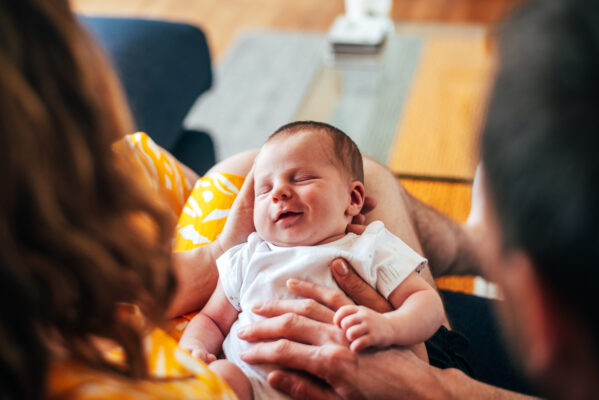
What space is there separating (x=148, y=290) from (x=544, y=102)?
1.31 ft

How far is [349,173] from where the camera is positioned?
1114 millimetres

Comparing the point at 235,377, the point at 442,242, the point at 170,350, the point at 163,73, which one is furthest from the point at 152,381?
the point at 163,73

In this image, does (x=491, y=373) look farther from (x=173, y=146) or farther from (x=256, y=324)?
(x=173, y=146)

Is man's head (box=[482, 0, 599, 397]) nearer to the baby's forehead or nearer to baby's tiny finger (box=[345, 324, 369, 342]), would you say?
baby's tiny finger (box=[345, 324, 369, 342])

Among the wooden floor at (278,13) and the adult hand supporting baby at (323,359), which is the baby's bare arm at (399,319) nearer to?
the adult hand supporting baby at (323,359)

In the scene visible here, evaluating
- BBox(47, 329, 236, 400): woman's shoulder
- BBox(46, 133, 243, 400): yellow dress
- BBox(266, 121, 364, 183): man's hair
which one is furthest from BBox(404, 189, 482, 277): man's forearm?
BBox(47, 329, 236, 400): woman's shoulder

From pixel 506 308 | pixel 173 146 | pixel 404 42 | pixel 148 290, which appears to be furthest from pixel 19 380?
pixel 404 42

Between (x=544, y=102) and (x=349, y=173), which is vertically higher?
(x=544, y=102)

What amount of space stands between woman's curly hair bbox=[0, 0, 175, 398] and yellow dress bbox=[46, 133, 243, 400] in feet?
0.07

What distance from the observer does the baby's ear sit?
1091 millimetres

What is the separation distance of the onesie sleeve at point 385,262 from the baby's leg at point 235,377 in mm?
255

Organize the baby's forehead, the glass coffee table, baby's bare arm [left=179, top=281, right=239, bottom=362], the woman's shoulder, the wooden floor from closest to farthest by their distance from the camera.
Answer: the woman's shoulder, baby's bare arm [left=179, top=281, right=239, bottom=362], the baby's forehead, the glass coffee table, the wooden floor

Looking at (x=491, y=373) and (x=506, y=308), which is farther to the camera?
(x=491, y=373)

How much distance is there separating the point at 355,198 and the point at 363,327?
0.32 metres
